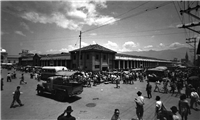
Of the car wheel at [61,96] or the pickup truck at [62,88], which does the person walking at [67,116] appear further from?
the car wheel at [61,96]

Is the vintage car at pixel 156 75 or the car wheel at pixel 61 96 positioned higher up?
the vintage car at pixel 156 75

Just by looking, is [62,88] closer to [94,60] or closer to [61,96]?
[61,96]

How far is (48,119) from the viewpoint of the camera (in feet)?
21.1

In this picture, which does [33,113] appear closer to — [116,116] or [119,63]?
[116,116]

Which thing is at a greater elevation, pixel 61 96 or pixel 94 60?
pixel 94 60

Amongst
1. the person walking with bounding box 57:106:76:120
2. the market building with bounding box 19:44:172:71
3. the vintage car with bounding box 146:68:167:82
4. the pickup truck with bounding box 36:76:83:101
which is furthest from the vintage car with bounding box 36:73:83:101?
the vintage car with bounding box 146:68:167:82

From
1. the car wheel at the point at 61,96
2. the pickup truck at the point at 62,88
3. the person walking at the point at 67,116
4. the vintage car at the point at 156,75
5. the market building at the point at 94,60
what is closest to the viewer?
the person walking at the point at 67,116

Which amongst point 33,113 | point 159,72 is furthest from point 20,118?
point 159,72

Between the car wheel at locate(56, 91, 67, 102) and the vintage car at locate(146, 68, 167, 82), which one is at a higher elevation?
the vintage car at locate(146, 68, 167, 82)

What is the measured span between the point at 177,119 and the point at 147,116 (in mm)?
3305

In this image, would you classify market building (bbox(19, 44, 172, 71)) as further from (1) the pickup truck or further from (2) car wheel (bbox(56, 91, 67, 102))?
(2) car wheel (bbox(56, 91, 67, 102))

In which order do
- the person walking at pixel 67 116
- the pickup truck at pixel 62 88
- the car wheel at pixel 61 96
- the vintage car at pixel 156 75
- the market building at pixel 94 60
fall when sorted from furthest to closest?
the market building at pixel 94 60 < the vintage car at pixel 156 75 < the car wheel at pixel 61 96 < the pickup truck at pixel 62 88 < the person walking at pixel 67 116

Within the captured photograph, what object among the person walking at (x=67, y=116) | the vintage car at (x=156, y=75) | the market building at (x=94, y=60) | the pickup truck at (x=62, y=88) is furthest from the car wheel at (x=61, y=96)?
the vintage car at (x=156, y=75)

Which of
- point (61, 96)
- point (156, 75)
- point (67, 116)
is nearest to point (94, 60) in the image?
point (156, 75)
